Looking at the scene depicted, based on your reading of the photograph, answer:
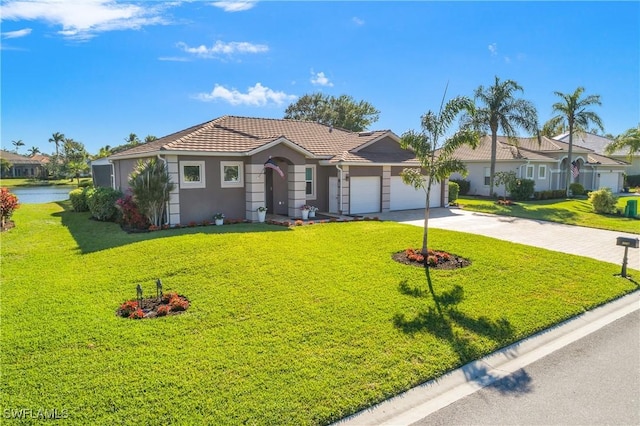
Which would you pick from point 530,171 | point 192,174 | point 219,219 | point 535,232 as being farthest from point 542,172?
point 192,174

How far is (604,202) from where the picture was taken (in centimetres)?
2311

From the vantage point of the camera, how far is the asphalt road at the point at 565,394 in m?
4.62

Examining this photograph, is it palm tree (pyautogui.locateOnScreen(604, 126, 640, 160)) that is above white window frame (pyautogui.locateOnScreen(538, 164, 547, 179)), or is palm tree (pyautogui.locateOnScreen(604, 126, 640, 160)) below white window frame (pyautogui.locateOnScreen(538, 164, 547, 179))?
above

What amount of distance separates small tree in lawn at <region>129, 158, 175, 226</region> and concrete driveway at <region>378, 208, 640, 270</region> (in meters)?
10.2

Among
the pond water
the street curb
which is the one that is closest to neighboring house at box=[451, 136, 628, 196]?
the street curb

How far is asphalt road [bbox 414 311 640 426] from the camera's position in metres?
4.62

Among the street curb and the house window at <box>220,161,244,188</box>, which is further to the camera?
the house window at <box>220,161,244,188</box>

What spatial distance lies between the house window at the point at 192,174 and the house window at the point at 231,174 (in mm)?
885

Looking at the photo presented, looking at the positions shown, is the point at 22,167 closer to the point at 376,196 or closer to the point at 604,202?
the point at 376,196

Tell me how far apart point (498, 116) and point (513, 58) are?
253 inches

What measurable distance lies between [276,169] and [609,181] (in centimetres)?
3807

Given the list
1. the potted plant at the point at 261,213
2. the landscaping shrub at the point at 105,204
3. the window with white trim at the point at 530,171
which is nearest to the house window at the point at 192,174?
the potted plant at the point at 261,213

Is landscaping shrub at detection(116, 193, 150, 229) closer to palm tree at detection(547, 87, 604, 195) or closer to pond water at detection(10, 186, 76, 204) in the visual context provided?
pond water at detection(10, 186, 76, 204)

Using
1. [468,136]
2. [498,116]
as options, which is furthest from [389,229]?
[498,116]
